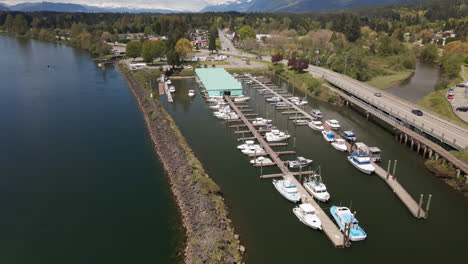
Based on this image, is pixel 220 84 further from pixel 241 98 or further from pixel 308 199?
pixel 308 199

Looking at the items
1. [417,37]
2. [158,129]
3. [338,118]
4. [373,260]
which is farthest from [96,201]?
[417,37]

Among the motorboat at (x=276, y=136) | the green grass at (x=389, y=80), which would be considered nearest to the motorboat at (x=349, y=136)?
the motorboat at (x=276, y=136)

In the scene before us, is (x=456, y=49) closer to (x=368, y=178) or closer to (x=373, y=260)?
(x=368, y=178)

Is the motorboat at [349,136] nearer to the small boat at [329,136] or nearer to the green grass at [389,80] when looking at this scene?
the small boat at [329,136]

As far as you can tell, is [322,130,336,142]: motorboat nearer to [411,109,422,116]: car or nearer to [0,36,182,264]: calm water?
[411,109,422,116]: car

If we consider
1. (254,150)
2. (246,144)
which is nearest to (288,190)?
(254,150)
